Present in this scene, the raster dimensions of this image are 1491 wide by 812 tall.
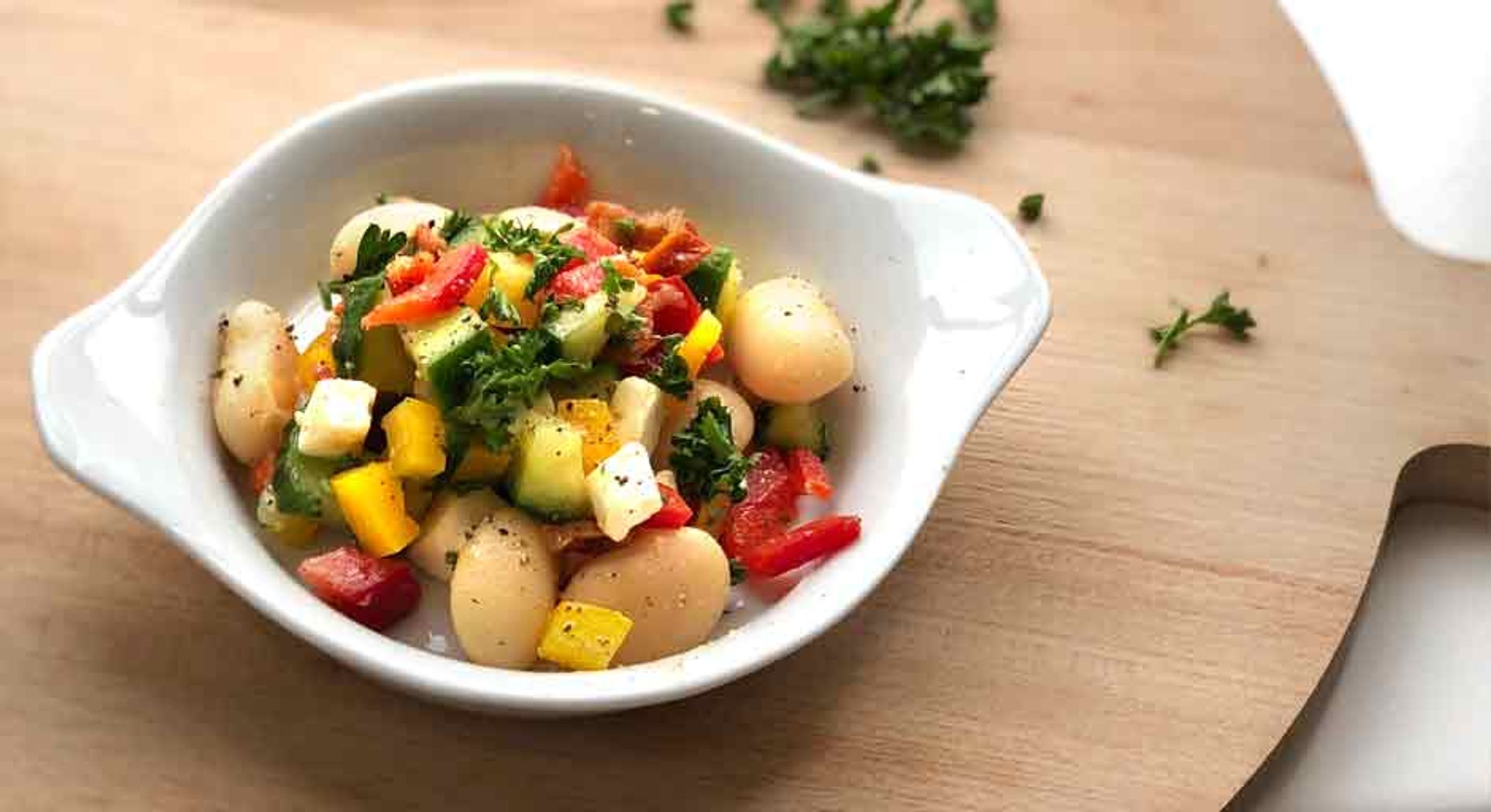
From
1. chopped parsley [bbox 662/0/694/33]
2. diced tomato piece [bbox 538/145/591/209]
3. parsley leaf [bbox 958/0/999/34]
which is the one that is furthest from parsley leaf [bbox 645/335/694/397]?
parsley leaf [bbox 958/0/999/34]

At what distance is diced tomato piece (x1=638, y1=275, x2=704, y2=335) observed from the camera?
4.77 ft

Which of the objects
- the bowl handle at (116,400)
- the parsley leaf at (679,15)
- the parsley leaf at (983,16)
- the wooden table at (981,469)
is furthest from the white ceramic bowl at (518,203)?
the parsley leaf at (983,16)

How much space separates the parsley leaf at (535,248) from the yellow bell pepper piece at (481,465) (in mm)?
142

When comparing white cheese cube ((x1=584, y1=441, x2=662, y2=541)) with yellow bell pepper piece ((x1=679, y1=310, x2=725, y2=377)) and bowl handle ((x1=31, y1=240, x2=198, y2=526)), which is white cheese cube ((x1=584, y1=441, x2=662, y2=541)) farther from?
bowl handle ((x1=31, y1=240, x2=198, y2=526))

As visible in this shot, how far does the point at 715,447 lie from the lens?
1.39 meters

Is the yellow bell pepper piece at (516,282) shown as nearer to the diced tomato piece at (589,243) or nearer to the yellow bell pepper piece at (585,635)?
the diced tomato piece at (589,243)

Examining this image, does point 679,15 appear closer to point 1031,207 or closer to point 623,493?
point 1031,207

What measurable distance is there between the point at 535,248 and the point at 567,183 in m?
0.25

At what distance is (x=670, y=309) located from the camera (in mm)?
1459

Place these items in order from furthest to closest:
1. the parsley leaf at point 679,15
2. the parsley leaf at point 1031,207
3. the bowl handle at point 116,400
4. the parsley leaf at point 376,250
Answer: the parsley leaf at point 679,15
the parsley leaf at point 1031,207
the parsley leaf at point 376,250
the bowl handle at point 116,400

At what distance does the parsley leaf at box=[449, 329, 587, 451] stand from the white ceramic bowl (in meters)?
0.18

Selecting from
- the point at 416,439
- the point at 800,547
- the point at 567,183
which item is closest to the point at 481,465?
the point at 416,439

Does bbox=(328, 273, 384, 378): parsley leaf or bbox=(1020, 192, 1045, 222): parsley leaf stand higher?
bbox=(328, 273, 384, 378): parsley leaf

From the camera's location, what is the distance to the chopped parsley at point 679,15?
1.97m
